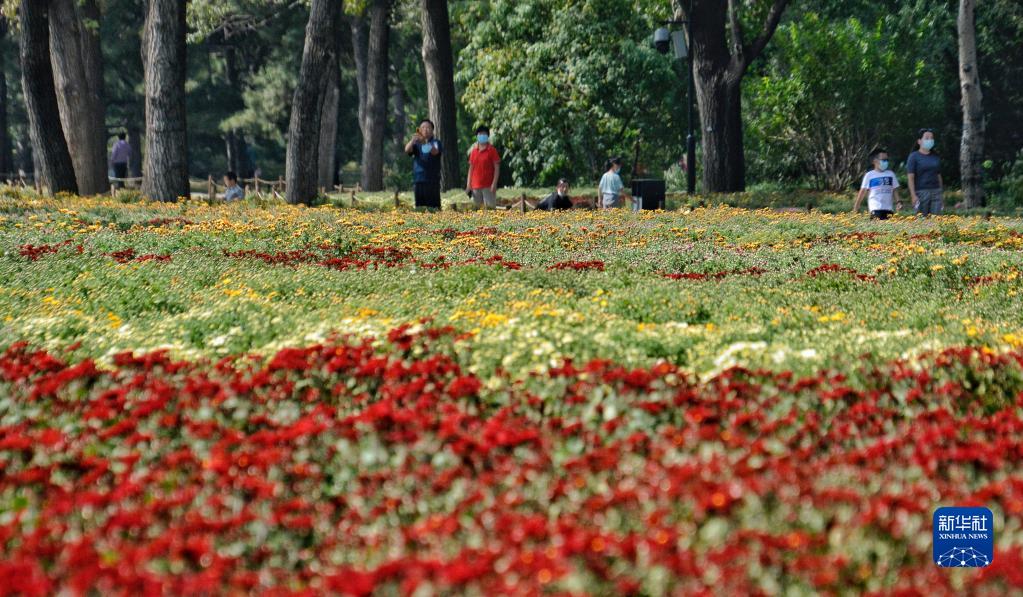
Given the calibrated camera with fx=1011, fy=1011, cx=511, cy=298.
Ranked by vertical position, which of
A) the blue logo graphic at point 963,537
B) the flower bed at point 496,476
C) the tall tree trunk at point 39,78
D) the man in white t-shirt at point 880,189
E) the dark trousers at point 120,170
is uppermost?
the tall tree trunk at point 39,78

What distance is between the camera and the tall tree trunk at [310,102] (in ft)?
71.1

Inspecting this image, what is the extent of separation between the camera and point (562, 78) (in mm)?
32688

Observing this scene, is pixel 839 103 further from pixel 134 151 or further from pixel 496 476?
pixel 134 151

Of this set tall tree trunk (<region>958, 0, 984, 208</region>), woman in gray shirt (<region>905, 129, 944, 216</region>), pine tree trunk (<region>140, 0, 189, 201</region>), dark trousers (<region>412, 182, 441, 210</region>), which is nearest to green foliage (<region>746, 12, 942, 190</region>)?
tall tree trunk (<region>958, 0, 984, 208</region>)

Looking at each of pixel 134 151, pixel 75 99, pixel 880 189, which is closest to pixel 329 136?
pixel 75 99

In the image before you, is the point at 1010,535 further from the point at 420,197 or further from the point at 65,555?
the point at 420,197

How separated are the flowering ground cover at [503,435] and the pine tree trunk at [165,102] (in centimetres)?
1273

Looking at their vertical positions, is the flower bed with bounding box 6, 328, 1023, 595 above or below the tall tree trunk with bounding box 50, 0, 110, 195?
below

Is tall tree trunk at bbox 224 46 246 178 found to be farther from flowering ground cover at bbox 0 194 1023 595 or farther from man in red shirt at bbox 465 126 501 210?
flowering ground cover at bbox 0 194 1023 595

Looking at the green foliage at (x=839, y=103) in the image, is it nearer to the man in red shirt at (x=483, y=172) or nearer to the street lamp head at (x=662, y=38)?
the street lamp head at (x=662, y=38)

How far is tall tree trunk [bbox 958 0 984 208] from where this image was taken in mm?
20453

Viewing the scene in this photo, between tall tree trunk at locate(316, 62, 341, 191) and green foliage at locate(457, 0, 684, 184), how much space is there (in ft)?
18.7

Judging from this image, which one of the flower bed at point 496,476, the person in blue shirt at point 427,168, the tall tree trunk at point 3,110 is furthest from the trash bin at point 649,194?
the tall tree trunk at point 3,110

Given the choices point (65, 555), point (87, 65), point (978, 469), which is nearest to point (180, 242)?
point (65, 555)
